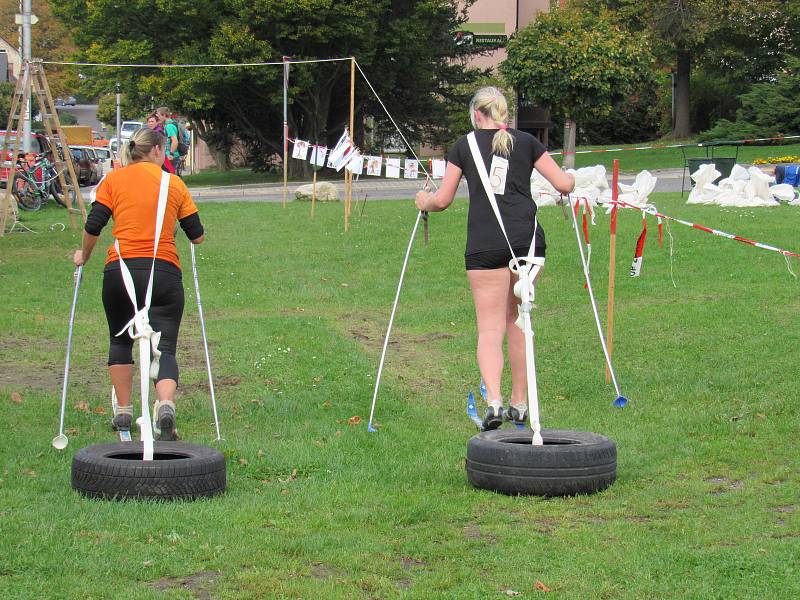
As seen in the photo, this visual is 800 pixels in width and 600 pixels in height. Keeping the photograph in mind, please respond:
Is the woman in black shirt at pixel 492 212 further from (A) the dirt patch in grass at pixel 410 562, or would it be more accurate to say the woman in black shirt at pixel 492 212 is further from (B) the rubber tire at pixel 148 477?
(A) the dirt patch in grass at pixel 410 562

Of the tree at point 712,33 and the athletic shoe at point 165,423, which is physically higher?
the tree at point 712,33

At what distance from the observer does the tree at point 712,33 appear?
45.7m

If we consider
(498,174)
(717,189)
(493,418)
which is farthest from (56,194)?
(493,418)

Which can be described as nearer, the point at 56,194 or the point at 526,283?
the point at 526,283

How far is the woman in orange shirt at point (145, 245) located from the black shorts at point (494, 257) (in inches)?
66.0

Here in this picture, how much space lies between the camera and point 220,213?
78.6 ft

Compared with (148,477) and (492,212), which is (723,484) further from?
(148,477)

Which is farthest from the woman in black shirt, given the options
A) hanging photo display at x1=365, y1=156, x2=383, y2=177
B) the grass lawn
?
hanging photo display at x1=365, y1=156, x2=383, y2=177

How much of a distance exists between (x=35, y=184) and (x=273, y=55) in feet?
42.9

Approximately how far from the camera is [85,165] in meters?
38.7

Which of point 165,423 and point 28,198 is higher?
point 28,198

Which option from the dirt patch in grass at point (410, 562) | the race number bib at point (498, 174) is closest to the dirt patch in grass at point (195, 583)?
the dirt patch in grass at point (410, 562)

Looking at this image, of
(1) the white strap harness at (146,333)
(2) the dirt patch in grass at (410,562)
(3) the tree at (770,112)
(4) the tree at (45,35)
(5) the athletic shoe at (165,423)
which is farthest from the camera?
(4) the tree at (45,35)

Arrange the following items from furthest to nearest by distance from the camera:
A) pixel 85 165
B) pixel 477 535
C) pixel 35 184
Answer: pixel 85 165 → pixel 35 184 → pixel 477 535
